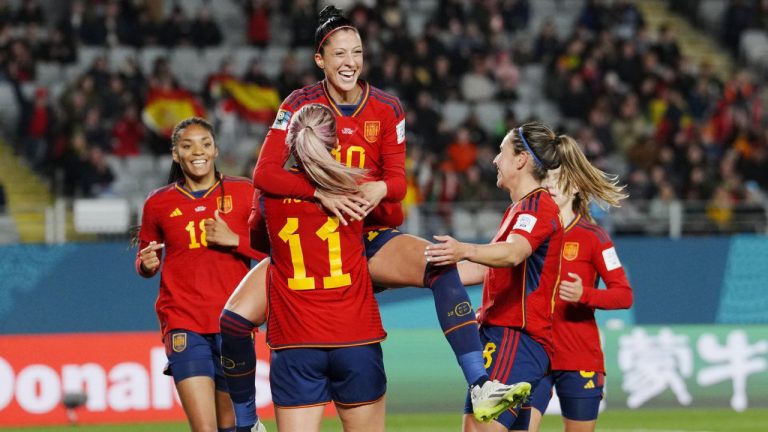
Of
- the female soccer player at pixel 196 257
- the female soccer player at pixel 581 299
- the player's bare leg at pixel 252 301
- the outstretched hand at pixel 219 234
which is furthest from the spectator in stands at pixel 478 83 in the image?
the player's bare leg at pixel 252 301

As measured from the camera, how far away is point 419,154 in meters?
17.6

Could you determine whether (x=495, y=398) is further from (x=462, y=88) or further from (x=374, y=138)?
(x=462, y=88)

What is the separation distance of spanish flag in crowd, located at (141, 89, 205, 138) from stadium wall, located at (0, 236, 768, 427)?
3455 mm

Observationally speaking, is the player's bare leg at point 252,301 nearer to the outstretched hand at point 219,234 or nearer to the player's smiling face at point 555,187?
the outstretched hand at point 219,234

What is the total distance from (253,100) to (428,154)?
273 centimetres

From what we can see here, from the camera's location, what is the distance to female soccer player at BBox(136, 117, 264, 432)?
7844mm

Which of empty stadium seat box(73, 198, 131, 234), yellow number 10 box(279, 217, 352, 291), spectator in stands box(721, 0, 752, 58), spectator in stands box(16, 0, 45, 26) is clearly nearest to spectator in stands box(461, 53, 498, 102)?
spectator in stands box(721, 0, 752, 58)

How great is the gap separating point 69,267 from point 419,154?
16.9ft

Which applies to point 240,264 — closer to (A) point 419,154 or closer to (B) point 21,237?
(B) point 21,237

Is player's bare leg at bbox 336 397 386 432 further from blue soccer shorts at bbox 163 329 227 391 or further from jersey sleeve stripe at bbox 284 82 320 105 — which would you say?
blue soccer shorts at bbox 163 329 227 391

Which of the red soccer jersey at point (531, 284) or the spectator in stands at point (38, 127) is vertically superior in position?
the red soccer jersey at point (531, 284)

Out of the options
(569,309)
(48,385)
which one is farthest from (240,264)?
(48,385)

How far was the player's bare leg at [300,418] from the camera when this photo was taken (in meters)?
6.07

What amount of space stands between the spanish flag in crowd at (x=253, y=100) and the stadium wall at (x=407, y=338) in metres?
4.37
